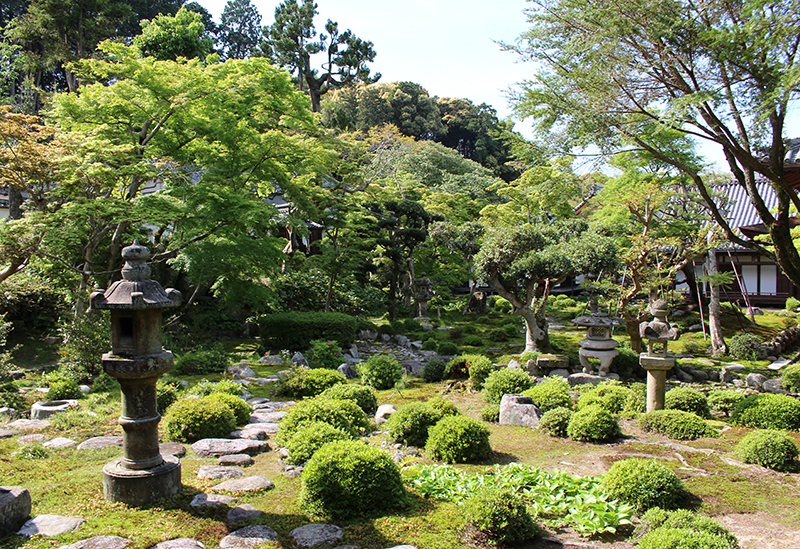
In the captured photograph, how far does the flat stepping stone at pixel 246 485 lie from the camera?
5098 millimetres

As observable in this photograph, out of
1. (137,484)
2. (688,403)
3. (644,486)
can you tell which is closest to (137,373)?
(137,484)

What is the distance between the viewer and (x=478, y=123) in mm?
47469

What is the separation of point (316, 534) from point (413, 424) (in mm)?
2735

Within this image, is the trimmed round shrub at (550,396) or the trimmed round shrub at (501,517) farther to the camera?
the trimmed round shrub at (550,396)

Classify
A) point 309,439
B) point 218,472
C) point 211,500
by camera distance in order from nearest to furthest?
1. point 211,500
2. point 218,472
3. point 309,439

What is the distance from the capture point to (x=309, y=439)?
584 cm

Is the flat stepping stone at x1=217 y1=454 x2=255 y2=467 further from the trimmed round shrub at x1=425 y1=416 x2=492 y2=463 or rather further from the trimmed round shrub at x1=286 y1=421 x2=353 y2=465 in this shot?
the trimmed round shrub at x1=425 y1=416 x2=492 y2=463

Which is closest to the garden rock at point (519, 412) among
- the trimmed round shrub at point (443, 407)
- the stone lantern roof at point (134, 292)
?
the trimmed round shrub at point (443, 407)

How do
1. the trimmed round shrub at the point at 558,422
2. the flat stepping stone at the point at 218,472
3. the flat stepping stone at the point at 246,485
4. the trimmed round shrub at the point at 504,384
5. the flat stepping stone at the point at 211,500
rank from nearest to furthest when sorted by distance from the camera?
the flat stepping stone at the point at 211,500, the flat stepping stone at the point at 246,485, the flat stepping stone at the point at 218,472, the trimmed round shrub at the point at 558,422, the trimmed round shrub at the point at 504,384

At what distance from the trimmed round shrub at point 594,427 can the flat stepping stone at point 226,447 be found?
13.6ft

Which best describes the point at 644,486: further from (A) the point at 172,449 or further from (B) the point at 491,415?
(A) the point at 172,449

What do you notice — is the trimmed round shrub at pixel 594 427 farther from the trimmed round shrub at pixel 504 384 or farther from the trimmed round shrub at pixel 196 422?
the trimmed round shrub at pixel 196 422

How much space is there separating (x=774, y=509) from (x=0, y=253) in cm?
1314

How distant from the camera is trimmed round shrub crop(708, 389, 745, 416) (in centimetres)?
856
